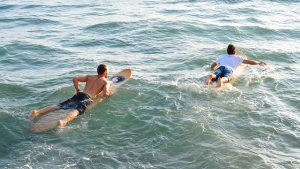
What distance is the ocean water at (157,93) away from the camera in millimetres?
A: 9797

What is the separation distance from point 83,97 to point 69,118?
39.8 inches

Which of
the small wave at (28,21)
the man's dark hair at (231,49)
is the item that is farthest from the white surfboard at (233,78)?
the small wave at (28,21)

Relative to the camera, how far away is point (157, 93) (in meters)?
13.3

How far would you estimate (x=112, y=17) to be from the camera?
25.5 meters

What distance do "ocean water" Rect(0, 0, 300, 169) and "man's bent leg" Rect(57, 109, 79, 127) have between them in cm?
15

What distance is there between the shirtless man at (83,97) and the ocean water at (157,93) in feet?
0.84

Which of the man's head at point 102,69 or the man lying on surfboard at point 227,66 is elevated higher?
the man's head at point 102,69

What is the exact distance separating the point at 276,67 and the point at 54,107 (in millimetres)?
8725

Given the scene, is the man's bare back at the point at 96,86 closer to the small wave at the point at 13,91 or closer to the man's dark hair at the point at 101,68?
the man's dark hair at the point at 101,68

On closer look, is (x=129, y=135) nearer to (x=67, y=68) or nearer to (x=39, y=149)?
(x=39, y=149)

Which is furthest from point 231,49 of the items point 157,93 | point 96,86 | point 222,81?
point 96,86

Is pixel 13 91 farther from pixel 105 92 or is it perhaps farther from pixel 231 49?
pixel 231 49

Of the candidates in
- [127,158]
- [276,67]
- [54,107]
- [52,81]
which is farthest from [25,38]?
[127,158]

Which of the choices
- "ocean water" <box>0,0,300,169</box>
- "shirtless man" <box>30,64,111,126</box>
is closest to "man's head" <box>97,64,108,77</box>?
"shirtless man" <box>30,64,111,126</box>
